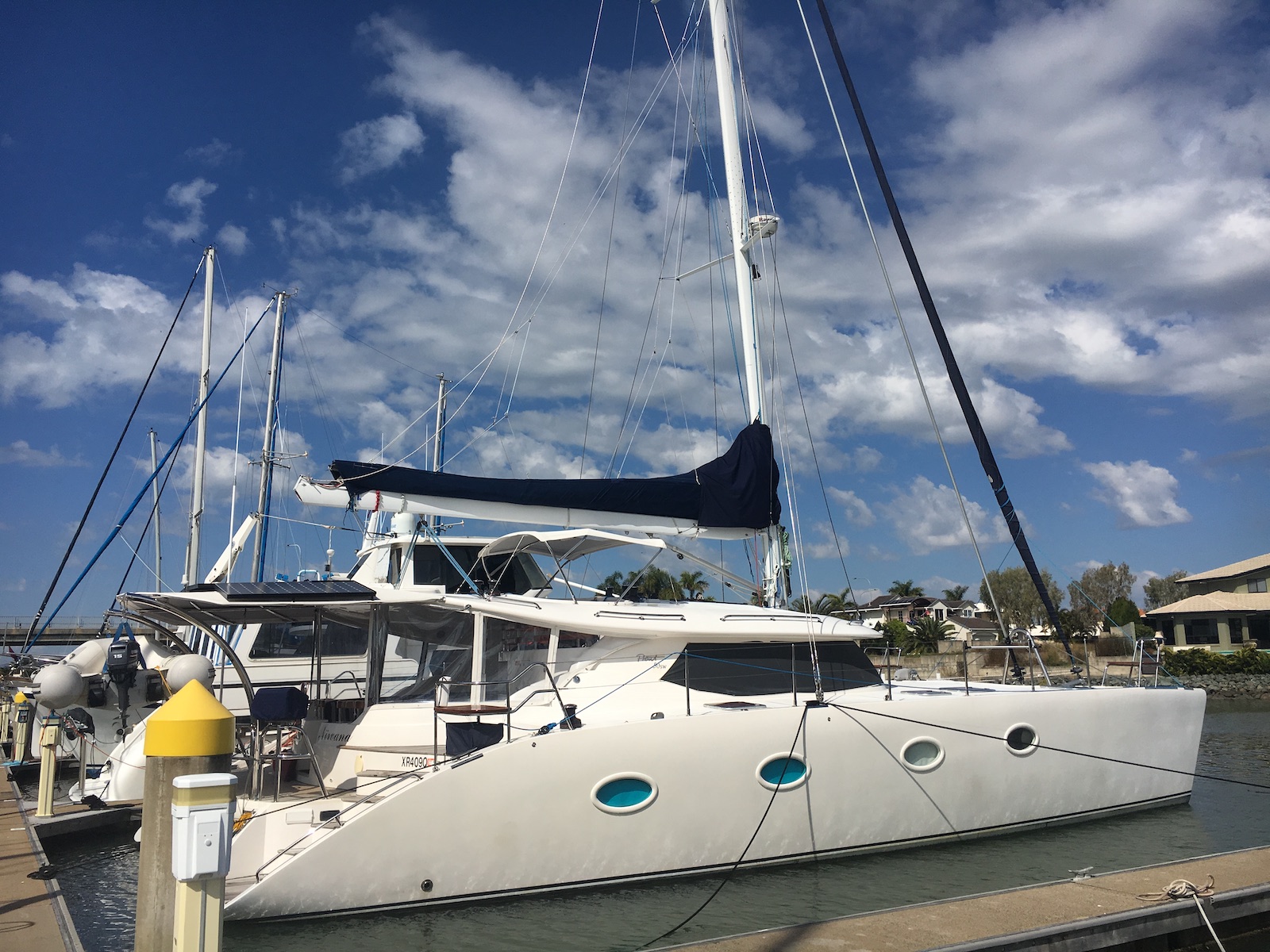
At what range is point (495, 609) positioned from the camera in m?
8.38

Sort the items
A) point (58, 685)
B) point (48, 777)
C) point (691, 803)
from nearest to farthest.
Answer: point (691, 803) < point (48, 777) < point (58, 685)

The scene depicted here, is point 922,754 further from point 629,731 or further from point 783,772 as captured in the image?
point 629,731

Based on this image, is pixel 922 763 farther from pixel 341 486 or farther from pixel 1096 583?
pixel 1096 583

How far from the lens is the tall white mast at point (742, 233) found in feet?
36.1

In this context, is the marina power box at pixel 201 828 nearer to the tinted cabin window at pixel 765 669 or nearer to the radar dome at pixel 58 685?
the tinted cabin window at pixel 765 669

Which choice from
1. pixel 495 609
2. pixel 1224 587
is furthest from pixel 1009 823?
pixel 1224 587

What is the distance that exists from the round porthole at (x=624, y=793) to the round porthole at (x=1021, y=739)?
375cm

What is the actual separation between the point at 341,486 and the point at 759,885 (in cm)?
589

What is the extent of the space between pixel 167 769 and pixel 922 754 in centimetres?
659

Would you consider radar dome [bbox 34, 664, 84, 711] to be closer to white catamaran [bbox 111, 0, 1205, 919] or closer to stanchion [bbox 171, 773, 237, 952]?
white catamaran [bbox 111, 0, 1205, 919]

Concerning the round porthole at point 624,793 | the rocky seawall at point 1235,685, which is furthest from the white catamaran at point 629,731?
the rocky seawall at point 1235,685

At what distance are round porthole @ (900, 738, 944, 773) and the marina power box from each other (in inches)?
249

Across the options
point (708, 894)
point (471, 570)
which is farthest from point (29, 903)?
point (471, 570)

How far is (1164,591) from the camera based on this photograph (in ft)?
201
